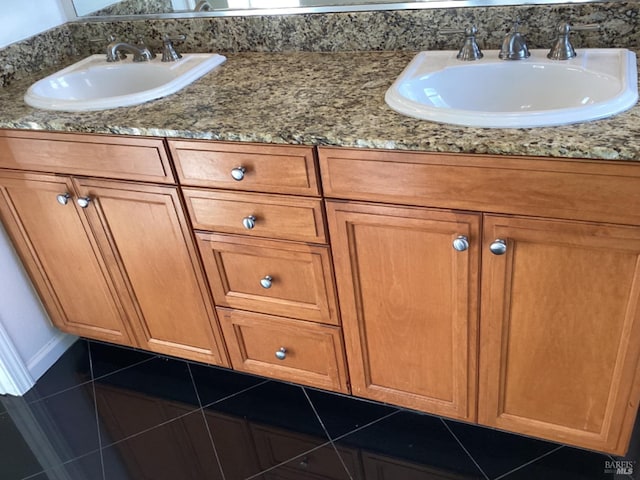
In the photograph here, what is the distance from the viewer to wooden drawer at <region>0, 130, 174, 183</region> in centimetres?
137

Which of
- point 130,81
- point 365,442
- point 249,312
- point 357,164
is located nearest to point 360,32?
point 357,164

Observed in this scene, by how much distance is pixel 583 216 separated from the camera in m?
1.05

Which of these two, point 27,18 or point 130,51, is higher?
point 27,18

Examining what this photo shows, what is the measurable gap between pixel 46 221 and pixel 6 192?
14cm

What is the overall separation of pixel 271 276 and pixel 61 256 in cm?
68

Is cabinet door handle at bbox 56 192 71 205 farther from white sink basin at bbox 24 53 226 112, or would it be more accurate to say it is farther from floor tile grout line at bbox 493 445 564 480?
floor tile grout line at bbox 493 445 564 480

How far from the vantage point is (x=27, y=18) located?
5.93ft

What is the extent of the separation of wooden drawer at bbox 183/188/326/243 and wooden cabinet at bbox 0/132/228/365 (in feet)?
0.20

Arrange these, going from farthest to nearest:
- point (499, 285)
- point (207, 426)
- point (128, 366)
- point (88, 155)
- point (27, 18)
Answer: point (128, 366)
point (27, 18)
point (207, 426)
point (88, 155)
point (499, 285)

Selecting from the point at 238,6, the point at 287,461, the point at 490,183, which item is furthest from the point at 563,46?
the point at 287,461

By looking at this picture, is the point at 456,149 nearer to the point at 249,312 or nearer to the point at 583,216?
the point at 583,216

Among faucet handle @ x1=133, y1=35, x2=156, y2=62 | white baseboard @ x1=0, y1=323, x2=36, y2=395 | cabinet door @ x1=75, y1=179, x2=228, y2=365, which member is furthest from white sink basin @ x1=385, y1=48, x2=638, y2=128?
white baseboard @ x1=0, y1=323, x2=36, y2=395

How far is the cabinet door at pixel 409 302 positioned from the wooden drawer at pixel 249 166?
0.30 ft

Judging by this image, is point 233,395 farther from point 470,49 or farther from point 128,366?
point 470,49
